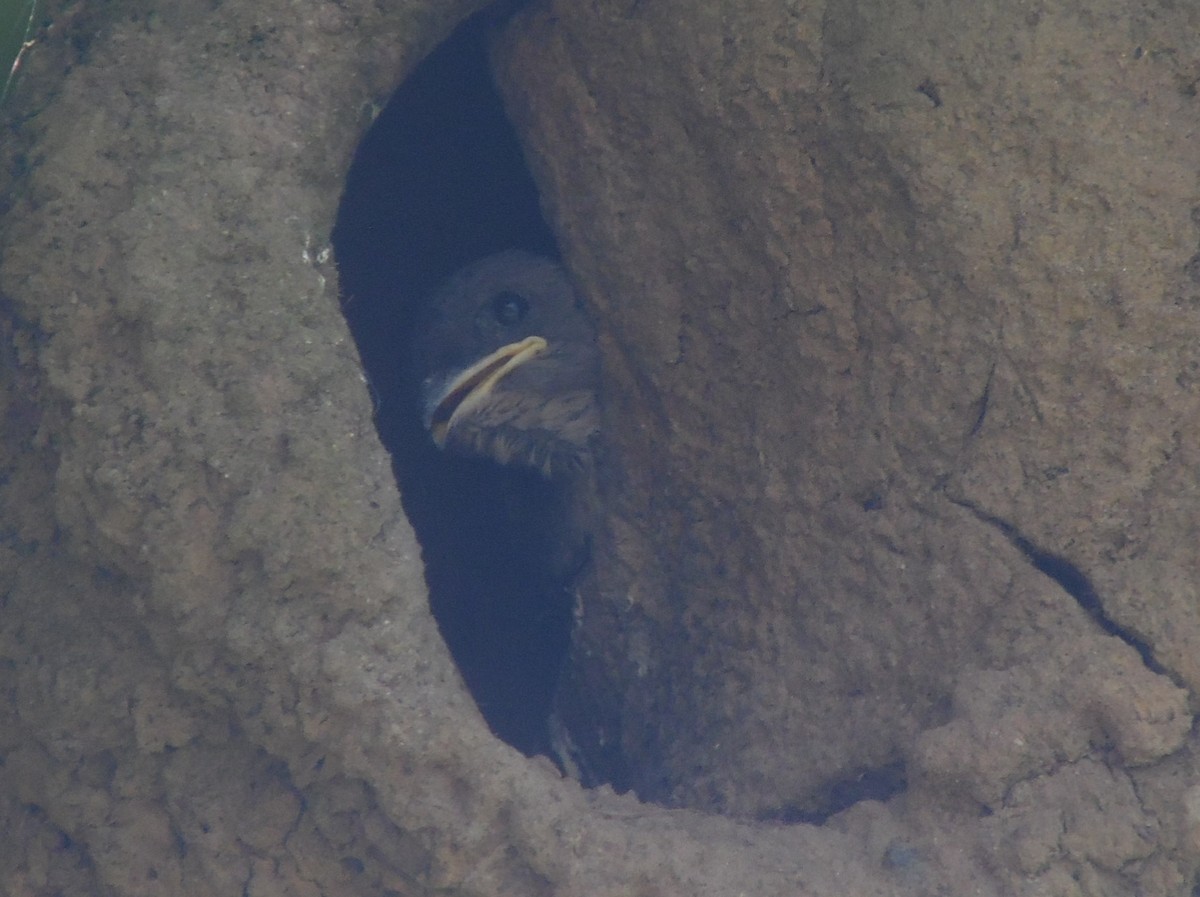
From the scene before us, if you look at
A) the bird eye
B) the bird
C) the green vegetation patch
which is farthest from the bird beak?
the green vegetation patch

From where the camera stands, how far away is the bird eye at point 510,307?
400cm

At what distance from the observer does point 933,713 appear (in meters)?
2.50

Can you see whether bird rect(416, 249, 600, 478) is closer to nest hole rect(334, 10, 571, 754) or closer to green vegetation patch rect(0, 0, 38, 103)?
nest hole rect(334, 10, 571, 754)

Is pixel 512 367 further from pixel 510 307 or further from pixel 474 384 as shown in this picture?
pixel 510 307

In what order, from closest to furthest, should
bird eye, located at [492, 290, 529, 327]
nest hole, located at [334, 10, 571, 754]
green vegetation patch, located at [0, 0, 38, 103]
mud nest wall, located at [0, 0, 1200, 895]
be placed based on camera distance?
mud nest wall, located at [0, 0, 1200, 895] → green vegetation patch, located at [0, 0, 38, 103] → nest hole, located at [334, 10, 571, 754] → bird eye, located at [492, 290, 529, 327]

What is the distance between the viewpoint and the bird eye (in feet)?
13.1

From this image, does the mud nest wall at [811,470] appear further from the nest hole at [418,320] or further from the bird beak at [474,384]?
the bird beak at [474,384]

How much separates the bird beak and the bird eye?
0.13 m

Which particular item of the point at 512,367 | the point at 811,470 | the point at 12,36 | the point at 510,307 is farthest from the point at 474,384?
the point at 12,36

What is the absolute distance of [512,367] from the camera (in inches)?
151

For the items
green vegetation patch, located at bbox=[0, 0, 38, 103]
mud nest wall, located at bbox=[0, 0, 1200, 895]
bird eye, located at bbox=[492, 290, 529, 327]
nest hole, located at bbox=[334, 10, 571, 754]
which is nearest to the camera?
mud nest wall, located at bbox=[0, 0, 1200, 895]

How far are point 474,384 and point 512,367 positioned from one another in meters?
0.17

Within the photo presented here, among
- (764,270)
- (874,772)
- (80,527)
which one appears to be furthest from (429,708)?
(764,270)

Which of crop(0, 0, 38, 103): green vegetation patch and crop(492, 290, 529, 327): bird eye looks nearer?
crop(0, 0, 38, 103): green vegetation patch
